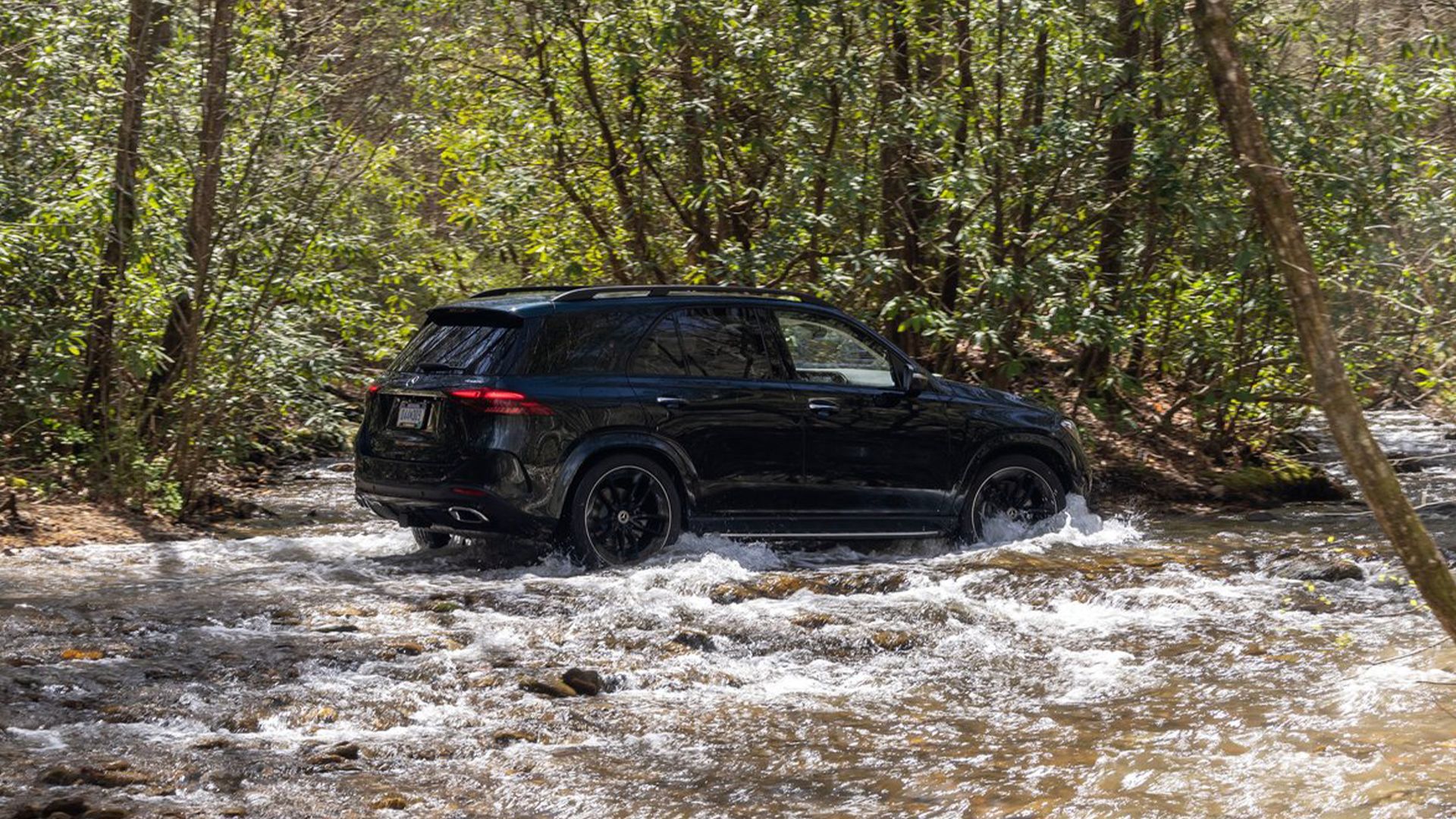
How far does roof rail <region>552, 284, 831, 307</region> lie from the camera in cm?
946

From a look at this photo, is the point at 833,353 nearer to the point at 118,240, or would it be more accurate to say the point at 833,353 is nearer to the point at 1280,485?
the point at 118,240

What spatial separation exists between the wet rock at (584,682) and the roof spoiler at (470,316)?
277 cm

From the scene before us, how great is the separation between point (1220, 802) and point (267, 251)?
9292 mm

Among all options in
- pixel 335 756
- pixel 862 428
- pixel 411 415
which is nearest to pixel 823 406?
pixel 862 428

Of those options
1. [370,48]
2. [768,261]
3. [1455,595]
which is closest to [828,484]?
[768,261]

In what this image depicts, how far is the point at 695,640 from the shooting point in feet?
25.5

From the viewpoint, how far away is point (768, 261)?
13.4 metres

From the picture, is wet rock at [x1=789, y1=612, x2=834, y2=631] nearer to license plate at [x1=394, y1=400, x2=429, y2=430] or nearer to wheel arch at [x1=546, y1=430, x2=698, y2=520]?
wheel arch at [x1=546, y1=430, x2=698, y2=520]

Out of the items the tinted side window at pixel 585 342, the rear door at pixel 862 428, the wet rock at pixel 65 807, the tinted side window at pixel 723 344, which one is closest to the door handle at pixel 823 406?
the rear door at pixel 862 428

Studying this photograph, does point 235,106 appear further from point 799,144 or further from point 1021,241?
point 1021,241

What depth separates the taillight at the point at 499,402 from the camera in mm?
8891

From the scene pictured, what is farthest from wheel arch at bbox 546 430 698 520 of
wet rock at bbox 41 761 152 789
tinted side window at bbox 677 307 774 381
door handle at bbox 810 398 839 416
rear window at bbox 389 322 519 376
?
wet rock at bbox 41 761 152 789

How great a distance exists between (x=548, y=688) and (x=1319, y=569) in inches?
207

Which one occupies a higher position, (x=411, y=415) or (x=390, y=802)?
(x=411, y=415)
